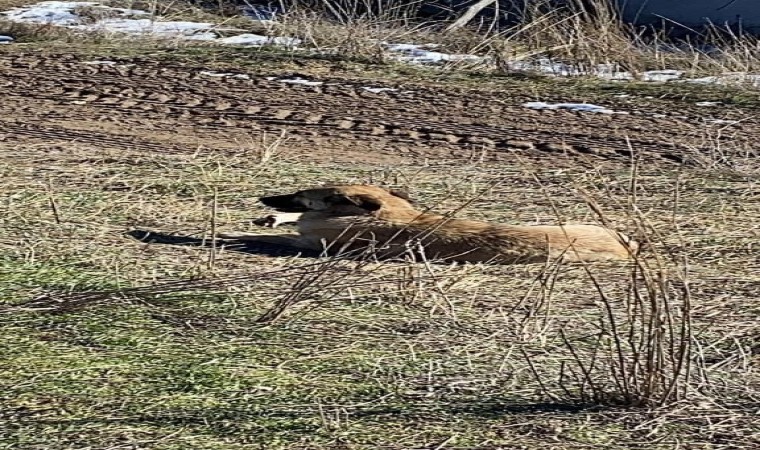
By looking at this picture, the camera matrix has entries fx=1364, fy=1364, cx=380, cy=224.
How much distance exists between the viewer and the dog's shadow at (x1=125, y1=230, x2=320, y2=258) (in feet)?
21.0

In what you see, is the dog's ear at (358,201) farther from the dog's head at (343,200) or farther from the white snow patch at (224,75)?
the white snow patch at (224,75)

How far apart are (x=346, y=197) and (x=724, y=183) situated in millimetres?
3028

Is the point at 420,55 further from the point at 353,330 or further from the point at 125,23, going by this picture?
the point at 353,330

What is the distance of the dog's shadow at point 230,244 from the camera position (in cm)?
640

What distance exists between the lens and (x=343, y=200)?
664cm

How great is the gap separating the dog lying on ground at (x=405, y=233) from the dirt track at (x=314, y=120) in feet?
9.34

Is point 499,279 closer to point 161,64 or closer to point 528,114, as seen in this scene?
point 528,114

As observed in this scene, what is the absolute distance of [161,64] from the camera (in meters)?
13.7

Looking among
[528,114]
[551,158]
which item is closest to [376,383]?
[551,158]

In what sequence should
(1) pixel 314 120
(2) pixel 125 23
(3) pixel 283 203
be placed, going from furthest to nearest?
(2) pixel 125 23, (1) pixel 314 120, (3) pixel 283 203

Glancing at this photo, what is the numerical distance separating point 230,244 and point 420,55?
9.22 meters

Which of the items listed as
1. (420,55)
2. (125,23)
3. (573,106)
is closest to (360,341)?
(573,106)

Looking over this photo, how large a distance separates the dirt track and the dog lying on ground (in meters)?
2.85

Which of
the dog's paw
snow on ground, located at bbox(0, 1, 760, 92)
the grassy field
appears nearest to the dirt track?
snow on ground, located at bbox(0, 1, 760, 92)
